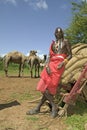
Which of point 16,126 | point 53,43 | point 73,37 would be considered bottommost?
point 16,126

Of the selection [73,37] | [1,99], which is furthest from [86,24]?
[1,99]

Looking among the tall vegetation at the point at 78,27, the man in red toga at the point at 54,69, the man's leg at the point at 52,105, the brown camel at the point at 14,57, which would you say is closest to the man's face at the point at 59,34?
the man in red toga at the point at 54,69

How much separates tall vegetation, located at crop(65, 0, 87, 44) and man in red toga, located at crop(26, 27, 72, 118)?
19.9 feet

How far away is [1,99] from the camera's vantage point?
958 centimetres

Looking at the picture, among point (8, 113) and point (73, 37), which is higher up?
point (73, 37)

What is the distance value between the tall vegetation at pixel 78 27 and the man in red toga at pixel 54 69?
6.07 meters

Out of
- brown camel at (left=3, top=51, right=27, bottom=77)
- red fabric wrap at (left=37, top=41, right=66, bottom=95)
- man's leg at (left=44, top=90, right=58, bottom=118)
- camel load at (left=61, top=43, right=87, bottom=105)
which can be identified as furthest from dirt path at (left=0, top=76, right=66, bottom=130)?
brown camel at (left=3, top=51, right=27, bottom=77)

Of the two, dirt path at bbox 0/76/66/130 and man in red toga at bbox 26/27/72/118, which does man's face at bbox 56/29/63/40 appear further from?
dirt path at bbox 0/76/66/130

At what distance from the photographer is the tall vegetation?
44.7 ft

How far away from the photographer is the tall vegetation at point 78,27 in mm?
13612

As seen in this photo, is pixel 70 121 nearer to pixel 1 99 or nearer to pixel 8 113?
pixel 8 113

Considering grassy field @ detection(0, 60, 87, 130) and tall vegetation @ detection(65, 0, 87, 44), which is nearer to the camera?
grassy field @ detection(0, 60, 87, 130)

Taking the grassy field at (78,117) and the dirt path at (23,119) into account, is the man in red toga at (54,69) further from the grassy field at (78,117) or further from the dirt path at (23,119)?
the grassy field at (78,117)

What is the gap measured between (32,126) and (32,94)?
14.4 ft
